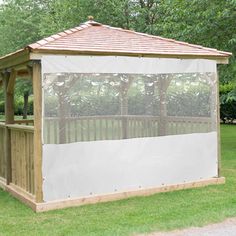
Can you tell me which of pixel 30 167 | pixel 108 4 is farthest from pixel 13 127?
pixel 108 4

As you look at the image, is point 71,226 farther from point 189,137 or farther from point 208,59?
point 208,59

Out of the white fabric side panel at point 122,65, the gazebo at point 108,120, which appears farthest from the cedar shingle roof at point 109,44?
the white fabric side panel at point 122,65

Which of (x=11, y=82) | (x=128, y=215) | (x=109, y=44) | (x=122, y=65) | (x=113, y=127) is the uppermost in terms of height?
(x=109, y=44)

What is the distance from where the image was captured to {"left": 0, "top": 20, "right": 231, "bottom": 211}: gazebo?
22.2 ft

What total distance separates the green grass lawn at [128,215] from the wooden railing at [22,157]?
333mm

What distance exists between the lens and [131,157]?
744 cm

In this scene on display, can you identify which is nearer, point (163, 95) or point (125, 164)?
point (125, 164)

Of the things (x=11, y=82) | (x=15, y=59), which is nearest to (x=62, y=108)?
(x=15, y=59)

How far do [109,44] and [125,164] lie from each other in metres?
2.01

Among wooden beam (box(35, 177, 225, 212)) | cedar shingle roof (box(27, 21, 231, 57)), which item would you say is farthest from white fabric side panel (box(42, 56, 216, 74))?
wooden beam (box(35, 177, 225, 212))

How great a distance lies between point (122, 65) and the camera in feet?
23.8

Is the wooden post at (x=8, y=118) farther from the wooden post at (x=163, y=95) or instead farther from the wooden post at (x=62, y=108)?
the wooden post at (x=163, y=95)

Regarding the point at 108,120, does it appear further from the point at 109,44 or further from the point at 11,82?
the point at 11,82

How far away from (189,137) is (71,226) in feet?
10.3
